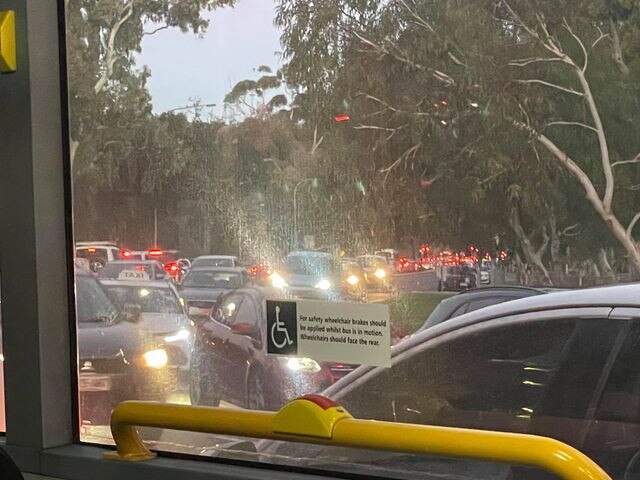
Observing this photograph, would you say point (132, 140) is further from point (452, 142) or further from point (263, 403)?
point (452, 142)

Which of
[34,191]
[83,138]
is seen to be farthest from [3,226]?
[83,138]

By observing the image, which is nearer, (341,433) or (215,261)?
(341,433)

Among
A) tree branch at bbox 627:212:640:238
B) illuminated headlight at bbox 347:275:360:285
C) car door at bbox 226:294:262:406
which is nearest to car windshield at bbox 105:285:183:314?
car door at bbox 226:294:262:406

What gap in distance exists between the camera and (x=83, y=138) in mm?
3234

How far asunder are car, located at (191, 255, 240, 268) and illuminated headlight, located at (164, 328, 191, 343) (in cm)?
23

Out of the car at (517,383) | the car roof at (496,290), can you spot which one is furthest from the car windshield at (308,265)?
the car roof at (496,290)

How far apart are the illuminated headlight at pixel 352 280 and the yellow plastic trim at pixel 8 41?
1350 mm

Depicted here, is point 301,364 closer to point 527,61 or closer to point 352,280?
point 352,280

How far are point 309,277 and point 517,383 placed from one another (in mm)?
687

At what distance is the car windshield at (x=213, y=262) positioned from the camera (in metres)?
2.96

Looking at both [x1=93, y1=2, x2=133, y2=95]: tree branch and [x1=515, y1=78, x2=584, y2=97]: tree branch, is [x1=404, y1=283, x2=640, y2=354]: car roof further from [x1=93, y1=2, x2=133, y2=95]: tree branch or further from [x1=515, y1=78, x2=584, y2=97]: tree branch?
[x1=93, y1=2, x2=133, y2=95]: tree branch

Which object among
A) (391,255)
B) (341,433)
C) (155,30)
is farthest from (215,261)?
(341,433)

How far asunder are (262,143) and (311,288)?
0.49m

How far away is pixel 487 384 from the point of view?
2.46 meters
